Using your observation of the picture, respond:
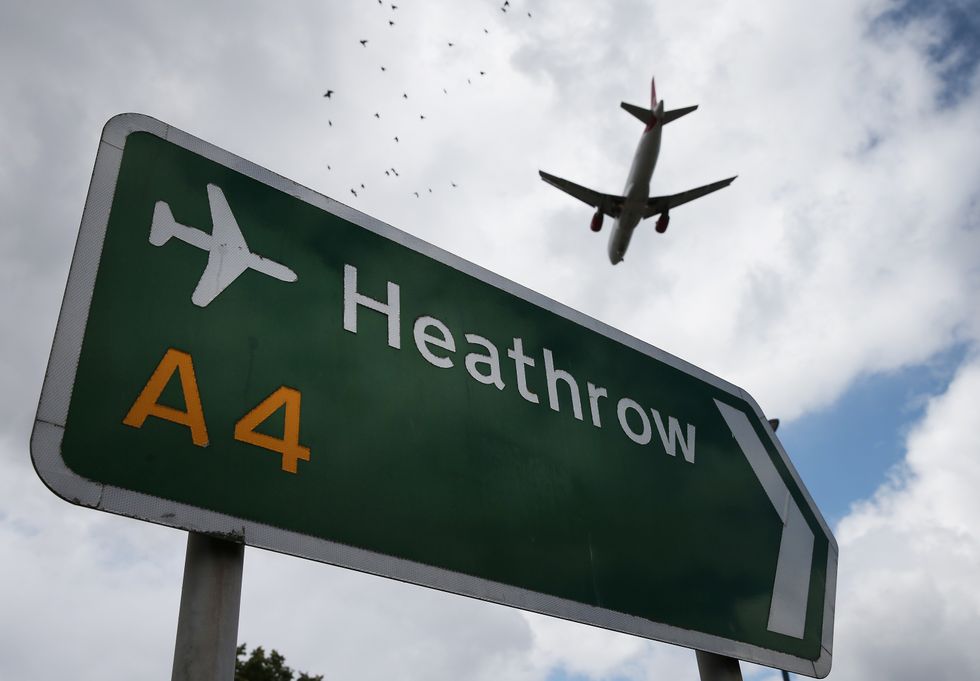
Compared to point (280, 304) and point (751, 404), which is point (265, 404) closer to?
point (280, 304)

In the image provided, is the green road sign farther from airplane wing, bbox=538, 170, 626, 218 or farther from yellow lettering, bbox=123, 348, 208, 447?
airplane wing, bbox=538, 170, 626, 218

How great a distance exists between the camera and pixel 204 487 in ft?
7.04

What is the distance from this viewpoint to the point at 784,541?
3.97 meters

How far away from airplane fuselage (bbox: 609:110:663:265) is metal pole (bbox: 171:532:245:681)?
27731 mm

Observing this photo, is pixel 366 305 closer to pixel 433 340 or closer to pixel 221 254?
pixel 433 340

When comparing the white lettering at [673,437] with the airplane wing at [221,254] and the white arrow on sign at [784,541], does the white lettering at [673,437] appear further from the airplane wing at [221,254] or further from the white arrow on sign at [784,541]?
the airplane wing at [221,254]

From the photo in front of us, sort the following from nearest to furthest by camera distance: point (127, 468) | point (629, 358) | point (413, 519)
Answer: point (127, 468) < point (413, 519) < point (629, 358)

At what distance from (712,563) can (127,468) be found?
2472 millimetres

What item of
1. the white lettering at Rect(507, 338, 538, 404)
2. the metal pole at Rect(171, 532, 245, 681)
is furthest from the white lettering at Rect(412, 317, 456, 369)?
the metal pole at Rect(171, 532, 245, 681)

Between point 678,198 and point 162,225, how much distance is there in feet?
101

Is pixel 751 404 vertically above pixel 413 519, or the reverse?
pixel 751 404

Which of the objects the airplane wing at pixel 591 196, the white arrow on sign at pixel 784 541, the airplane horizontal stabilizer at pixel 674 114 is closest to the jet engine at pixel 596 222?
the airplane wing at pixel 591 196

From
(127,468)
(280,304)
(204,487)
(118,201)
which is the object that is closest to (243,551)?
(204,487)

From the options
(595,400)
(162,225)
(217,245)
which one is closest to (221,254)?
(217,245)
